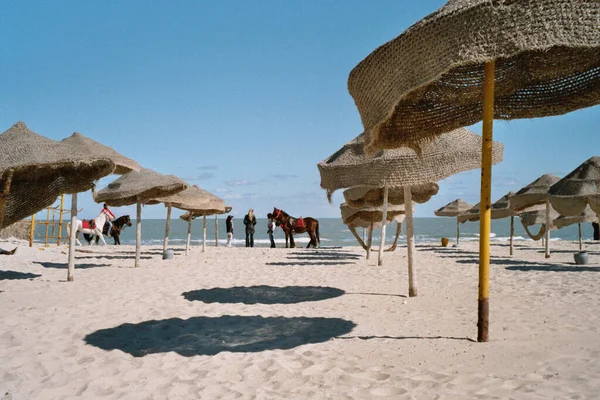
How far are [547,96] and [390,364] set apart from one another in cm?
301

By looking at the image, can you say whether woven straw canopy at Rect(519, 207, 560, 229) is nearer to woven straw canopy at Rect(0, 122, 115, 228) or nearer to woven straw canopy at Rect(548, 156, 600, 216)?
woven straw canopy at Rect(548, 156, 600, 216)

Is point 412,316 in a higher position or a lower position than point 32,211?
lower

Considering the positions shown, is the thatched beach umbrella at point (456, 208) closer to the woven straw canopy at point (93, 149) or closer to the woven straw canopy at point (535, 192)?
the woven straw canopy at point (535, 192)

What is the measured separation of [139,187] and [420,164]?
721 centimetres

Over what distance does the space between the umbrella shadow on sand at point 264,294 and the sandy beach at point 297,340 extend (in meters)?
0.03

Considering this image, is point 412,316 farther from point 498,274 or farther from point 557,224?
point 557,224

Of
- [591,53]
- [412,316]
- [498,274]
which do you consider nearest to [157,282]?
[412,316]

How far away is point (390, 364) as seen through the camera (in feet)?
11.3

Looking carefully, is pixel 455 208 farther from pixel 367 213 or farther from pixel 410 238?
pixel 410 238

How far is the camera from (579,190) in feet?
35.0

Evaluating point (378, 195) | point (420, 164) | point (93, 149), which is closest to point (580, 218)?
point (378, 195)

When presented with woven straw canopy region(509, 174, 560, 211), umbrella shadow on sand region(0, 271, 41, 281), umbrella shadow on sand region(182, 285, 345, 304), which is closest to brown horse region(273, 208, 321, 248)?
woven straw canopy region(509, 174, 560, 211)

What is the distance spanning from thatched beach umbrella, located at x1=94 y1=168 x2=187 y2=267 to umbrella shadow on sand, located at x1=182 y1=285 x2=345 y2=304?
13.4 ft

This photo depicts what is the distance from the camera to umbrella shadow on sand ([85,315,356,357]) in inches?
162
